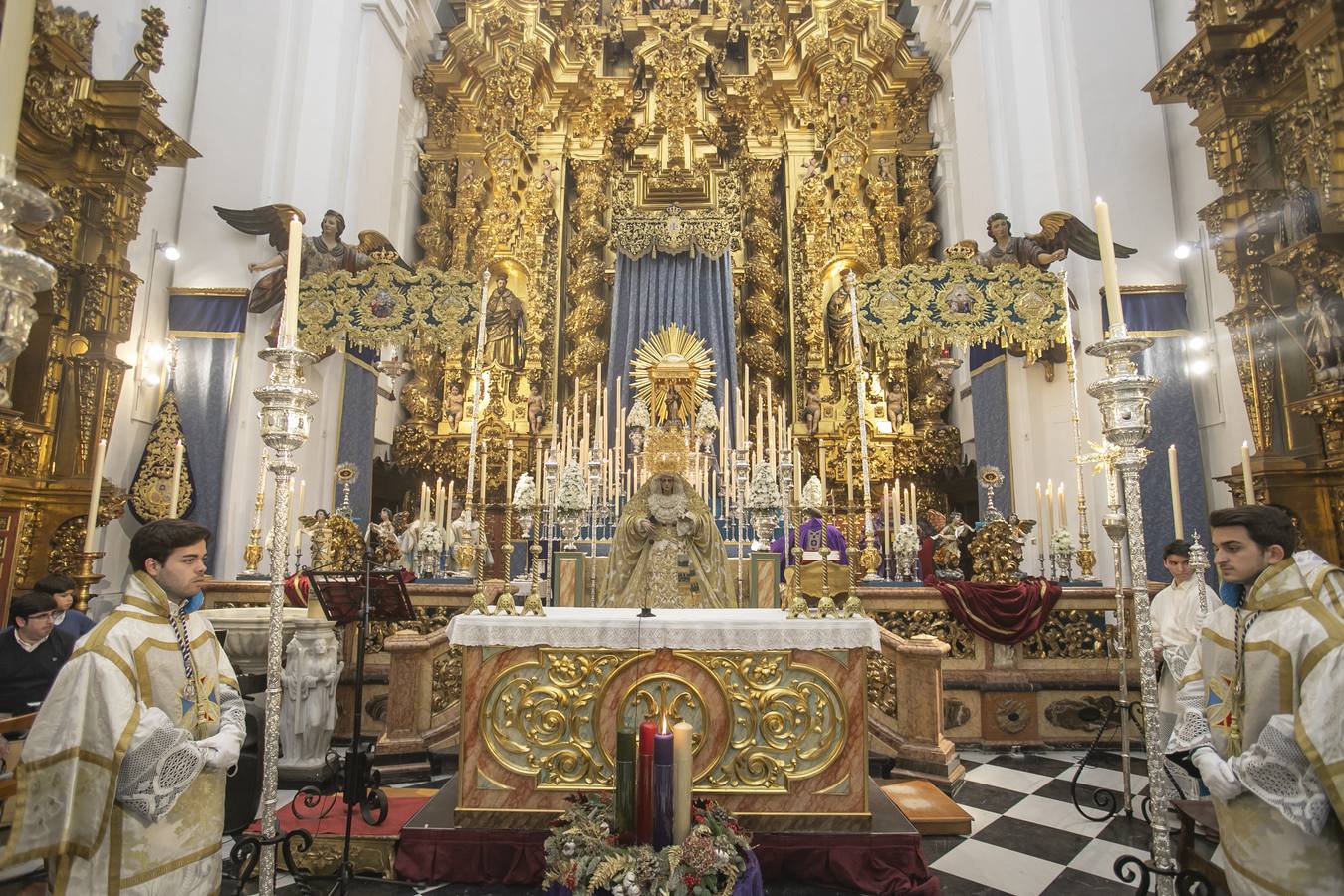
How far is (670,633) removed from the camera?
3.45 meters

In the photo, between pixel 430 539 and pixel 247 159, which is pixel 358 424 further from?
pixel 247 159

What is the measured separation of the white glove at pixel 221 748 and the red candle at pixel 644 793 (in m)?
1.35

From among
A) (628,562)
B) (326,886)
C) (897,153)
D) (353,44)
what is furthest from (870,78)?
(326,886)

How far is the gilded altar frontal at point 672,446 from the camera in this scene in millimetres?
2342

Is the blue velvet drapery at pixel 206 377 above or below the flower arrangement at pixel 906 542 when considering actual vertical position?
above

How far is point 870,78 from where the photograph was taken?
37.3 feet

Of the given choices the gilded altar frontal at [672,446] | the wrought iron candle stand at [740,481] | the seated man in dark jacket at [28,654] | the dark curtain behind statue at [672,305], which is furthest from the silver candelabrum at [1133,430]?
the dark curtain behind statue at [672,305]

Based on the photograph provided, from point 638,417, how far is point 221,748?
7.81m

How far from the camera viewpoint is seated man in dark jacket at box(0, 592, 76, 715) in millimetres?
3770

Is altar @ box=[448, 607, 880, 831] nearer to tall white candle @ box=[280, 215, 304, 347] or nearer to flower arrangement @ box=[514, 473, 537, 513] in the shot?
flower arrangement @ box=[514, 473, 537, 513]

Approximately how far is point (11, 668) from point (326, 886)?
2.20 metres

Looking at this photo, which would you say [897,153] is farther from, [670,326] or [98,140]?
[98,140]

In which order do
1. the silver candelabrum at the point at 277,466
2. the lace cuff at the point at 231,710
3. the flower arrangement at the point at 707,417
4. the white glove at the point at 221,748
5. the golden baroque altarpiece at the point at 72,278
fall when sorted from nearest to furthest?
1. the white glove at the point at 221,748
2. the lace cuff at the point at 231,710
3. the silver candelabrum at the point at 277,466
4. the golden baroque altarpiece at the point at 72,278
5. the flower arrangement at the point at 707,417

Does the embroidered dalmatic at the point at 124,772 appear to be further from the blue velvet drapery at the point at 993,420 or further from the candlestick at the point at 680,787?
Answer: the blue velvet drapery at the point at 993,420
